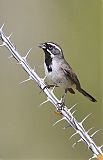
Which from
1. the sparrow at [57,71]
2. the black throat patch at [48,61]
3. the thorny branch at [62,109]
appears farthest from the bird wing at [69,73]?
the thorny branch at [62,109]

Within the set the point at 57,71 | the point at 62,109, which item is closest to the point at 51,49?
the point at 57,71

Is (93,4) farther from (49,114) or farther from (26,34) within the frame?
(49,114)

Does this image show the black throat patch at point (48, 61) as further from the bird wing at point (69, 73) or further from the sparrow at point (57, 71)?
the bird wing at point (69, 73)

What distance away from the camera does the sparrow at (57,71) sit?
419 cm

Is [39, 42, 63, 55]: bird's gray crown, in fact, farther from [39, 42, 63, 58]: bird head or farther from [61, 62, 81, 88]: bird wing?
[61, 62, 81, 88]: bird wing

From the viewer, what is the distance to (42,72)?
6.34 metres

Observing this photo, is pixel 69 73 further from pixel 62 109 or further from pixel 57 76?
pixel 62 109

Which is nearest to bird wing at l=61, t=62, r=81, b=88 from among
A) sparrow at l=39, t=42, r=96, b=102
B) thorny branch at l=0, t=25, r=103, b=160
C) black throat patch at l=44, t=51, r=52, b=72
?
sparrow at l=39, t=42, r=96, b=102

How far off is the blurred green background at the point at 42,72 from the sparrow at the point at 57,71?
1.91 m

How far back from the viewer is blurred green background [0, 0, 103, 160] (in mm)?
6586

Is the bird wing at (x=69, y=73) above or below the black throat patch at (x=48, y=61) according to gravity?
below

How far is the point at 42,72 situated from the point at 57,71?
206 cm

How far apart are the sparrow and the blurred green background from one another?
1907mm

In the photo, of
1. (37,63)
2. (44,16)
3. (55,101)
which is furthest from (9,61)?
(55,101)
